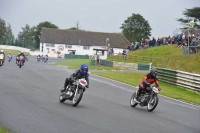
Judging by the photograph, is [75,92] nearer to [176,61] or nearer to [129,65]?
[176,61]

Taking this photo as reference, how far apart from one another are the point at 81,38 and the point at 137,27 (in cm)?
1543

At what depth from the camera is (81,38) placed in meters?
118

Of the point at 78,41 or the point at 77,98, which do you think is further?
the point at 78,41

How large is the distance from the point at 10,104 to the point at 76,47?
10353cm

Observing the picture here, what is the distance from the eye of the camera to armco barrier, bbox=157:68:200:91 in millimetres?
25644

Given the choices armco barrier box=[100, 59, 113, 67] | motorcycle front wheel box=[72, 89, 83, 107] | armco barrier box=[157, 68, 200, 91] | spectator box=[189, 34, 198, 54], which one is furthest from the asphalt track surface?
armco barrier box=[100, 59, 113, 67]

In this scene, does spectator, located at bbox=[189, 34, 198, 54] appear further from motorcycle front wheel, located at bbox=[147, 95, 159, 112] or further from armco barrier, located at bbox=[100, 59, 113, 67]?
armco barrier, located at bbox=[100, 59, 113, 67]

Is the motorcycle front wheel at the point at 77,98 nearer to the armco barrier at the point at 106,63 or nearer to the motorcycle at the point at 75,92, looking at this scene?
the motorcycle at the point at 75,92

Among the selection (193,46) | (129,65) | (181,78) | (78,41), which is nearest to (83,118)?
(181,78)

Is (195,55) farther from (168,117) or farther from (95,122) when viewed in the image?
(95,122)

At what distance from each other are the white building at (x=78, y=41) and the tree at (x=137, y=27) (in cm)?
284

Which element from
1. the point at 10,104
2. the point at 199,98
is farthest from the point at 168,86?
the point at 10,104

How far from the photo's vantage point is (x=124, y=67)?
162 feet

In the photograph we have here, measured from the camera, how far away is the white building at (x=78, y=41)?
11575 centimetres
